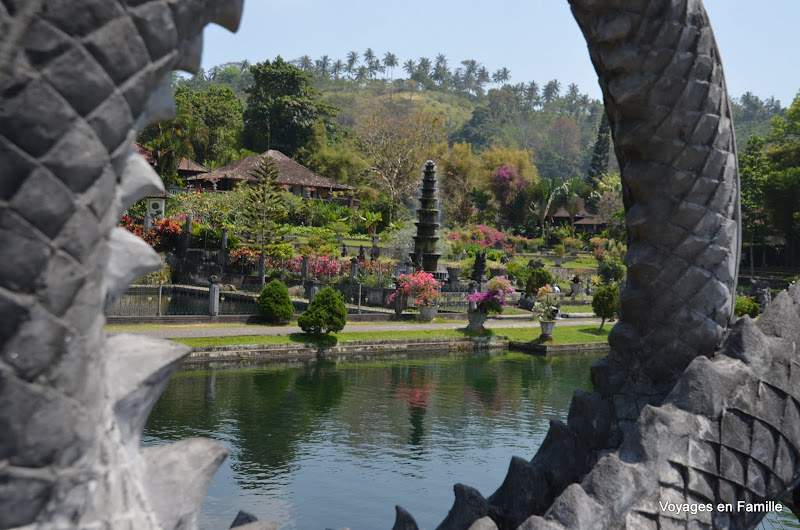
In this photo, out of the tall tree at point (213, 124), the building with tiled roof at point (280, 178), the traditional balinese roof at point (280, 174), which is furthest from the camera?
the tall tree at point (213, 124)

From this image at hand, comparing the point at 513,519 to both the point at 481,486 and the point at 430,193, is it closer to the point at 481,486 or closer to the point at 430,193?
the point at 481,486

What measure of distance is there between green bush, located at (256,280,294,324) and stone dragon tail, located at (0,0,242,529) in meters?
24.9

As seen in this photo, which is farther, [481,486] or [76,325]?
[481,486]

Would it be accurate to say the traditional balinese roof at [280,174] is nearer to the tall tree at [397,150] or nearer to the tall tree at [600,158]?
the tall tree at [397,150]

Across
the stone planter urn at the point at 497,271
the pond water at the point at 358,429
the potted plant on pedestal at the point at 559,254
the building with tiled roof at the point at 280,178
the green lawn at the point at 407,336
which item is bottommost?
the pond water at the point at 358,429

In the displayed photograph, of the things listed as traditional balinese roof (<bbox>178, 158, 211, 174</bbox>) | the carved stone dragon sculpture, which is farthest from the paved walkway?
traditional balinese roof (<bbox>178, 158, 211, 174</bbox>)

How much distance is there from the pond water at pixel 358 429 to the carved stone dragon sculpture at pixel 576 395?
483cm

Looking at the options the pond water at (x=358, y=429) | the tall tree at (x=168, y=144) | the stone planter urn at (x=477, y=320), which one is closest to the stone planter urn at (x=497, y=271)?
the stone planter urn at (x=477, y=320)

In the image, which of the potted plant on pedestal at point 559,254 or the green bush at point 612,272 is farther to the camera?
the potted plant on pedestal at point 559,254

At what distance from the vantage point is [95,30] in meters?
1.14

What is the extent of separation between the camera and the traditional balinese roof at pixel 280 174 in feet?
177

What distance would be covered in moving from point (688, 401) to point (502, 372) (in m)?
20.4

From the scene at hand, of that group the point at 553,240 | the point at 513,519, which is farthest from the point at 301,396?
the point at 553,240

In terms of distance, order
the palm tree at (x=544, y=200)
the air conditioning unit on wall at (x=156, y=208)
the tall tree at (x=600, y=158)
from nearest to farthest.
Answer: the air conditioning unit on wall at (x=156, y=208) → the palm tree at (x=544, y=200) → the tall tree at (x=600, y=158)
